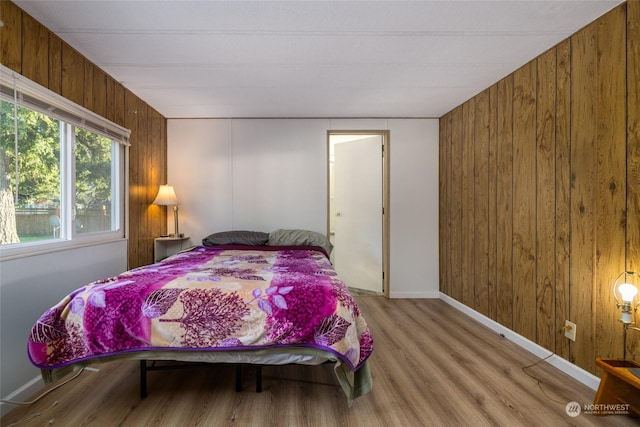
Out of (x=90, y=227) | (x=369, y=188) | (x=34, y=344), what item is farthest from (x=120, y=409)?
(x=369, y=188)

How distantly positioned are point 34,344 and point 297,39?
7.41 ft

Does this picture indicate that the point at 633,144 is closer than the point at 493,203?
Yes

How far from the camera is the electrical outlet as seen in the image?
177 centimetres

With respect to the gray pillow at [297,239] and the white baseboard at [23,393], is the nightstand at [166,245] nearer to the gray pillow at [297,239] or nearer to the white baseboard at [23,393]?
the gray pillow at [297,239]

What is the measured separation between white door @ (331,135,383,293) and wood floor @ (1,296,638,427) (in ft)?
5.36

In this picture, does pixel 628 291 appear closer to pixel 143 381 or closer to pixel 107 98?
pixel 143 381

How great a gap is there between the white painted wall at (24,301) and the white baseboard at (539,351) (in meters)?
3.32

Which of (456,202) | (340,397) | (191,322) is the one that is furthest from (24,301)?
(456,202)

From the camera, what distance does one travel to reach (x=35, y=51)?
1.67m

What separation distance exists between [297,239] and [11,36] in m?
2.49

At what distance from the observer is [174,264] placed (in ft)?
6.70

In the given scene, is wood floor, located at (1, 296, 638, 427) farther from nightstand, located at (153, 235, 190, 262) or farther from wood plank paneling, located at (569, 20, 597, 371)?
nightstand, located at (153, 235, 190, 262)

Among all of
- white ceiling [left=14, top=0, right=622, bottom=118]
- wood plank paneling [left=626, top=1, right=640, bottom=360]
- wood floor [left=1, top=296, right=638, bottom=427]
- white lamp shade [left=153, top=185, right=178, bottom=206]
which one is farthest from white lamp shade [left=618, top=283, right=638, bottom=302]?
white lamp shade [left=153, top=185, right=178, bottom=206]

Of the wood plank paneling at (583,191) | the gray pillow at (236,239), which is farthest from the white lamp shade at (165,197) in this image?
the wood plank paneling at (583,191)
